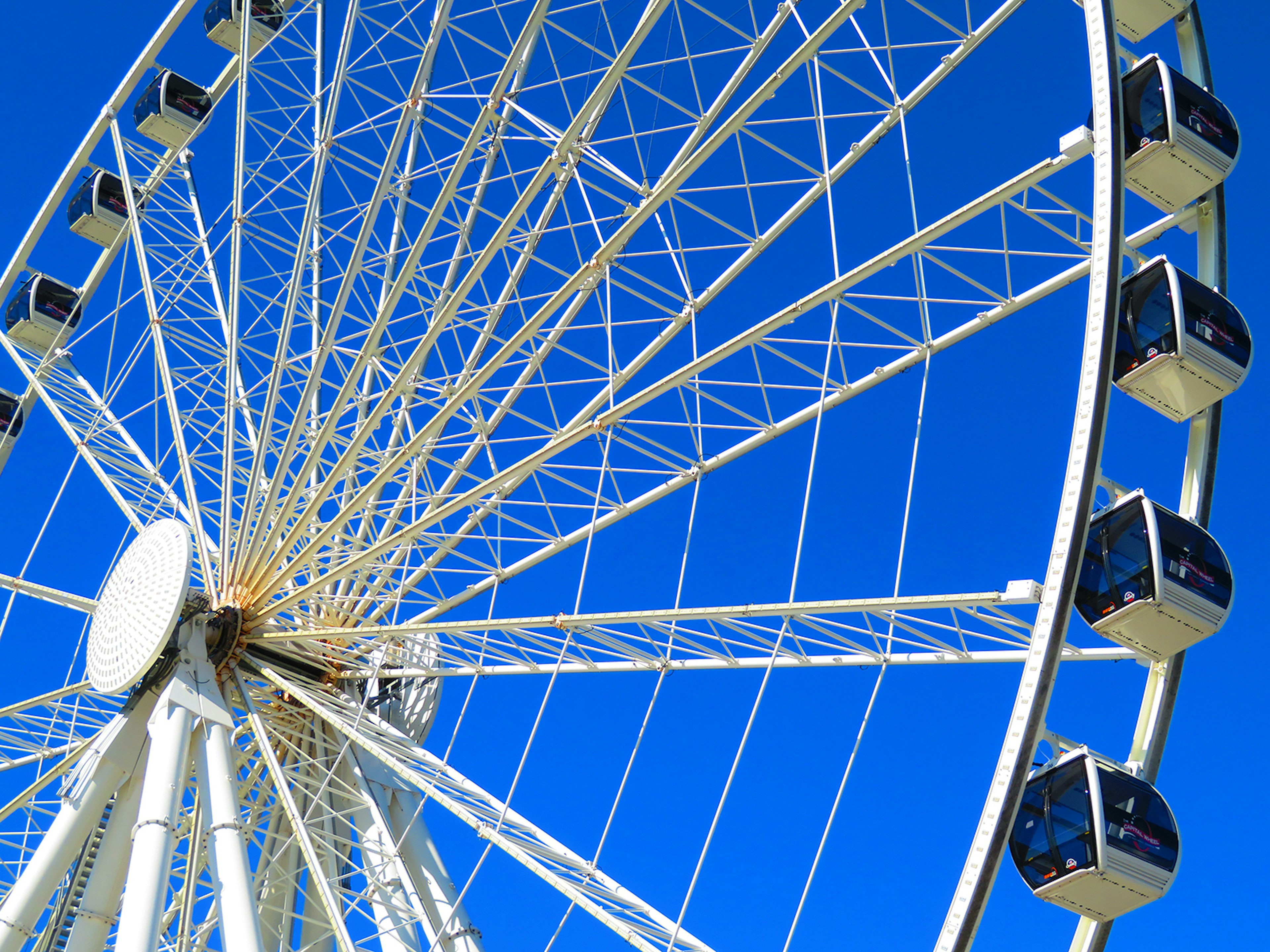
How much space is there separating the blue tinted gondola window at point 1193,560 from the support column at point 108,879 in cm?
1098

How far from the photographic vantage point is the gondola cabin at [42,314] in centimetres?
2552

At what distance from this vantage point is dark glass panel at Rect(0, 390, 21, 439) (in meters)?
25.0

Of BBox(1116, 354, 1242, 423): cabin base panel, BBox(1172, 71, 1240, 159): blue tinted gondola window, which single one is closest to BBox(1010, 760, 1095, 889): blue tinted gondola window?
BBox(1116, 354, 1242, 423): cabin base panel

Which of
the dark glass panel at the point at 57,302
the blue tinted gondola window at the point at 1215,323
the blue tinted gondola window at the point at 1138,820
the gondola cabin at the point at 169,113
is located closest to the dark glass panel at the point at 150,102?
the gondola cabin at the point at 169,113

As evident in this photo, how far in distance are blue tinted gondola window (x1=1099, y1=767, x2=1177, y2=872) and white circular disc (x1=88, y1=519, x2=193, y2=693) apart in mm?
10305

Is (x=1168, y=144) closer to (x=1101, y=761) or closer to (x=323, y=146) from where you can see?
(x=1101, y=761)

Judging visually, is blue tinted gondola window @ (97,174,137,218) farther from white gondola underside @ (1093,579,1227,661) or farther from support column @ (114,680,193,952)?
white gondola underside @ (1093,579,1227,661)

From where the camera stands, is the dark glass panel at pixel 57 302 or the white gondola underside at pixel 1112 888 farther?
the dark glass panel at pixel 57 302

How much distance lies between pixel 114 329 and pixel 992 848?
17203 millimetres

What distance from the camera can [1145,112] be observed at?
1533cm

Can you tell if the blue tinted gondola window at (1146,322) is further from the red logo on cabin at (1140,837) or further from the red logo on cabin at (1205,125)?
the red logo on cabin at (1140,837)

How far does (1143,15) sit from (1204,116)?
1728 millimetres

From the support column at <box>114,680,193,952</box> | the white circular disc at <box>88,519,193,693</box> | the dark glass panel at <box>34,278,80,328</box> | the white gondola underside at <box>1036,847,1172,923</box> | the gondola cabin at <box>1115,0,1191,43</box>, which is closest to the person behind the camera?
the white gondola underside at <box>1036,847,1172,923</box>

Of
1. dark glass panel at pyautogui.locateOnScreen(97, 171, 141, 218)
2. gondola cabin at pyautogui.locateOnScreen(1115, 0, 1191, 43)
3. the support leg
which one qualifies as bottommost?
the support leg
